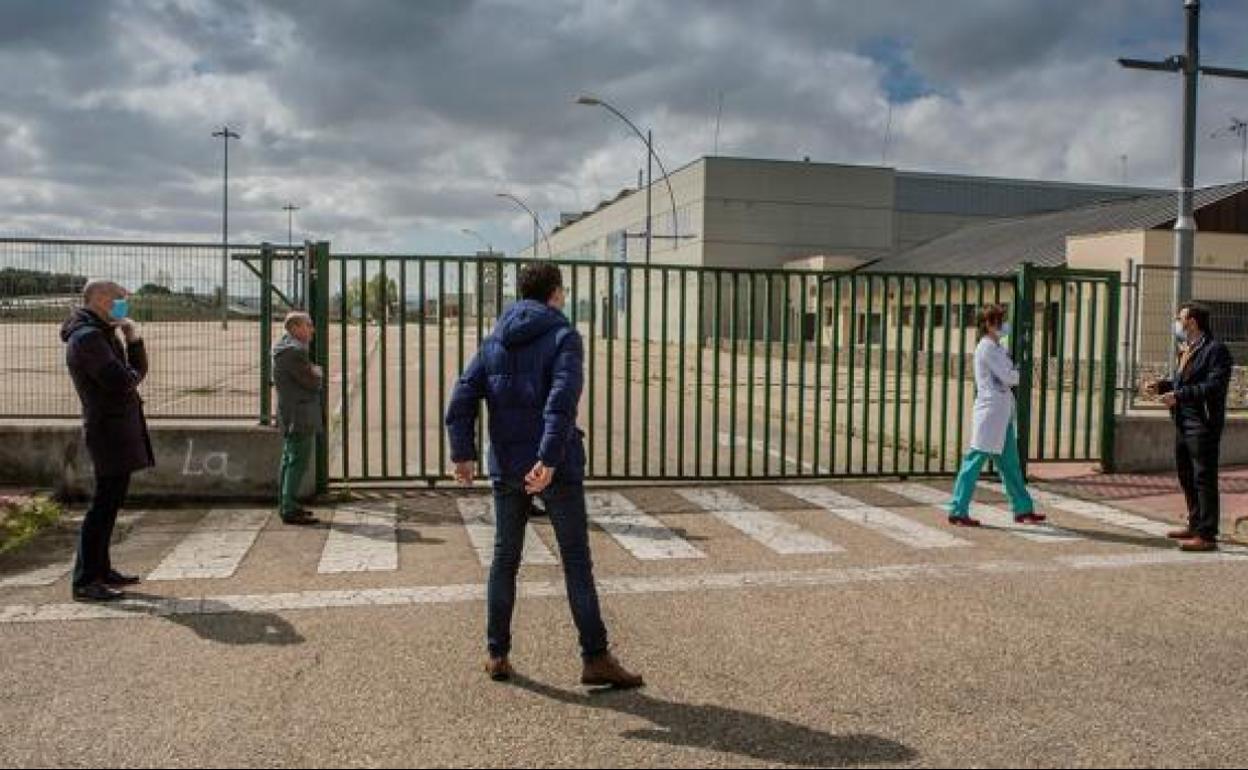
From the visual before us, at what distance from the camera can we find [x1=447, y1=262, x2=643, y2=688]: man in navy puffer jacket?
4.40 m

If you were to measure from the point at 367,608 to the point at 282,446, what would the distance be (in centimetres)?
373

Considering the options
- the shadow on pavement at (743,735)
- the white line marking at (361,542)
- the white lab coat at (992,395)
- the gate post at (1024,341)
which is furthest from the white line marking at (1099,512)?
the white line marking at (361,542)

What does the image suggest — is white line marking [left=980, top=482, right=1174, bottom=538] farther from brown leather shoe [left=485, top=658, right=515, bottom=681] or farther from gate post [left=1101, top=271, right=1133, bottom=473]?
brown leather shoe [left=485, top=658, right=515, bottom=681]

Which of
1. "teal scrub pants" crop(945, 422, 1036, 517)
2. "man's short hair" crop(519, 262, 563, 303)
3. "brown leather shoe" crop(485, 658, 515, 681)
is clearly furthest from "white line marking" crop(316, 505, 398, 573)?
"teal scrub pants" crop(945, 422, 1036, 517)

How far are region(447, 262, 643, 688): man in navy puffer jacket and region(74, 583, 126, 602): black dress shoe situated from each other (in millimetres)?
2648

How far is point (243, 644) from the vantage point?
5.18 m

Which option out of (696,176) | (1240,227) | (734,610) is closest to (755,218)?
(696,176)

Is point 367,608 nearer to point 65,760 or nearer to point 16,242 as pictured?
point 65,760

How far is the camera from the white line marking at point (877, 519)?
308 inches

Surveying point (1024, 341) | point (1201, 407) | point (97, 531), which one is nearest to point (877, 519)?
point (1201, 407)

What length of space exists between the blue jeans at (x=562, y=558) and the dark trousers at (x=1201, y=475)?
5.23 meters

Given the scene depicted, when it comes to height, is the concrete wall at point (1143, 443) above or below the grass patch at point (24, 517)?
above

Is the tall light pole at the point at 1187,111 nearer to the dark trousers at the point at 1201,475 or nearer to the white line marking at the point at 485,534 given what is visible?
the dark trousers at the point at 1201,475

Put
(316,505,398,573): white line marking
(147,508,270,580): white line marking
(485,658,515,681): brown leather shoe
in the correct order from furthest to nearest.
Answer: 1. (316,505,398,573): white line marking
2. (147,508,270,580): white line marking
3. (485,658,515,681): brown leather shoe
